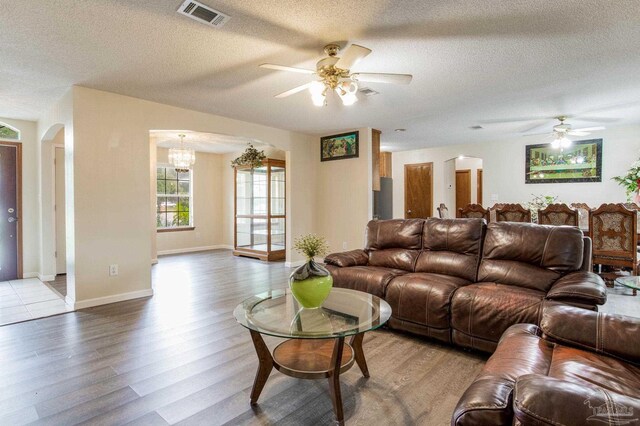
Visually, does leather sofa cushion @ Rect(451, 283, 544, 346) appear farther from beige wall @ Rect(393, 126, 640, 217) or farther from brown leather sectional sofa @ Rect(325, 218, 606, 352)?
beige wall @ Rect(393, 126, 640, 217)

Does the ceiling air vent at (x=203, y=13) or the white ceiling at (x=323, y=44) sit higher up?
the white ceiling at (x=323, y=44)

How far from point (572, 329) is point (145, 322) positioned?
11.4 feet

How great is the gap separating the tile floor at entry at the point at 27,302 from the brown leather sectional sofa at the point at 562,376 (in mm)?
4251

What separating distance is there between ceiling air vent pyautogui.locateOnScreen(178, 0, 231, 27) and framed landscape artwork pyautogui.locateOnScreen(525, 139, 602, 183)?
21.6ft

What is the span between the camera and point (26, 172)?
527cm

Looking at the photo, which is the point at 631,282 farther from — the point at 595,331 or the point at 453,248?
the point at 595,331

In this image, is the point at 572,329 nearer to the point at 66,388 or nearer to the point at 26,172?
the point at 66,388

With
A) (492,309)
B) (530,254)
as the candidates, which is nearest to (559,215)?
Answer: (530,254)

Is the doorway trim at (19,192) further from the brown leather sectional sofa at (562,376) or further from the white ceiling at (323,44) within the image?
the brown leather sectional sofa at (562,376)

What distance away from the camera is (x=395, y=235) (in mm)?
3715

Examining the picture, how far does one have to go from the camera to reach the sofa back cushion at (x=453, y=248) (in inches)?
124

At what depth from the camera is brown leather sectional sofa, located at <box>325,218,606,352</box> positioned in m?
2.45

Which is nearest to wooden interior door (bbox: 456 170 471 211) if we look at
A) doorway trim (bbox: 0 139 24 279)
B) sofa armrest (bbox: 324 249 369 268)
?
sofa armrest (bbox: 324 249 369 268)

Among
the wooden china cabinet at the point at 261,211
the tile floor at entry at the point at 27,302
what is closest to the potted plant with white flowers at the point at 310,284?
the tile floor at entry at the point at 27,302
